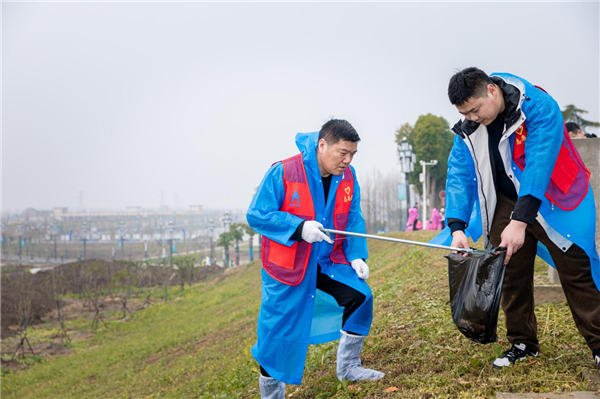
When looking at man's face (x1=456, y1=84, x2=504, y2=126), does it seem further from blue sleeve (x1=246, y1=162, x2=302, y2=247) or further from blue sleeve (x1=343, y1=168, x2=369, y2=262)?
blue sleeve (x1=246, y1=162, x2=302, y2=247)

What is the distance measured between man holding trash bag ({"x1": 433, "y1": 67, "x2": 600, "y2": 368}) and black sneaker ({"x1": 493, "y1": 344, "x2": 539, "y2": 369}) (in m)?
0.41

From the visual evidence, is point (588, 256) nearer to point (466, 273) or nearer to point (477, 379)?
point (466, 273)

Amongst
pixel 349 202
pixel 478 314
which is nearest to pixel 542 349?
pixel 478 314

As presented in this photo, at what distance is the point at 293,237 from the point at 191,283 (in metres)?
27.9

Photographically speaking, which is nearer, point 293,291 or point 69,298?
point 293,291

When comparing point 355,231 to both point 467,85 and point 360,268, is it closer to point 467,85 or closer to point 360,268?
point 360,268

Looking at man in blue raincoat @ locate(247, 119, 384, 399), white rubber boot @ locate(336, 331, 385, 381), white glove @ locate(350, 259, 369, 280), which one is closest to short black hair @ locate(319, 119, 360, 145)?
man in blue raincoat @ locate(247, 119, 384, 399)

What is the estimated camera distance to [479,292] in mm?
2910

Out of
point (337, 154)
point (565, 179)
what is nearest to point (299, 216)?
point (337, 154)

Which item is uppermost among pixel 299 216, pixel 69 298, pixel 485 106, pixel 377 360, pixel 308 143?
pixel 485 106

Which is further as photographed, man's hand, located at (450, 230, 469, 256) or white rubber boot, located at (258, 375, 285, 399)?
white rubber boot, located at (258, 375, 285, 399)

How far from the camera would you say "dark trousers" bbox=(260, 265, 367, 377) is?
3.37 meters

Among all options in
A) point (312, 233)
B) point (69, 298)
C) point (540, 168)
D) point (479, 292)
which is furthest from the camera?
point (69, 298)

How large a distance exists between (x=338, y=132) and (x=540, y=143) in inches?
47.0
